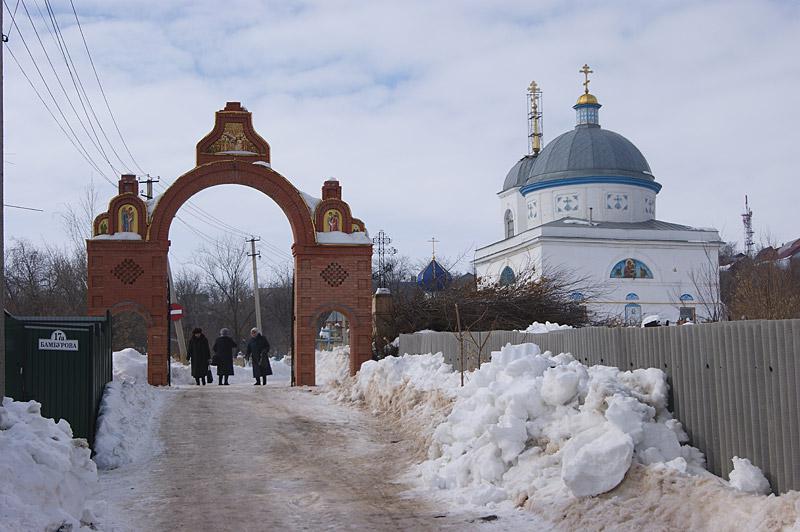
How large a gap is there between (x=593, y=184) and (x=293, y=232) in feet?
97.9

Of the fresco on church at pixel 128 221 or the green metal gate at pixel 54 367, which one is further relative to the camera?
the fresco on church at pixel 128 221

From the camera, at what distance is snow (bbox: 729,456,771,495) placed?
713 centimetres

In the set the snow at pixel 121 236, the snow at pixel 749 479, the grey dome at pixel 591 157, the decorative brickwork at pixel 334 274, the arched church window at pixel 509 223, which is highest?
the grey dome at pixel 591 157

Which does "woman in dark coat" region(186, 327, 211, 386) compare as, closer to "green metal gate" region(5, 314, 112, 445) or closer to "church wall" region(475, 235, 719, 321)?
→ "green metal gate" region(5, 314, 112, 445)

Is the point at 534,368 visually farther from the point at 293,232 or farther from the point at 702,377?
the point at 293,232

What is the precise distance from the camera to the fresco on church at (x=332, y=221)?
22.5m

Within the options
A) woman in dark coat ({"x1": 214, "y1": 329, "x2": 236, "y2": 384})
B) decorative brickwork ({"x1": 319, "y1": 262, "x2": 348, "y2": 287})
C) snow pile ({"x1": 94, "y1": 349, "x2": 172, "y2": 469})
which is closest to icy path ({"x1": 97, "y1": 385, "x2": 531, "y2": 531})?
snow pile ({"x1": 94, "y1": 349, "x2": 172, "y2": 469})

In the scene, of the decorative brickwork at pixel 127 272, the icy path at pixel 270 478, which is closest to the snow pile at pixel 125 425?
the icy path at pixel 270 478

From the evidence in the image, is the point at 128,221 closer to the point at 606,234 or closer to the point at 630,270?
the point at 606,234

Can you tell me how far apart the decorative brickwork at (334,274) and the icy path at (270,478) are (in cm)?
650

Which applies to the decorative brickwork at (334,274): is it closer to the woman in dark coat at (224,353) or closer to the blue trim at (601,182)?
the woman in dark coat at (224,353)

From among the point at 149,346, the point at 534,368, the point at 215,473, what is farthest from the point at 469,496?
the point at 149,346

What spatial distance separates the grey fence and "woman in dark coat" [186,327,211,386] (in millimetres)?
14217

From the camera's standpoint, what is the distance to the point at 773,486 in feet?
23.3
